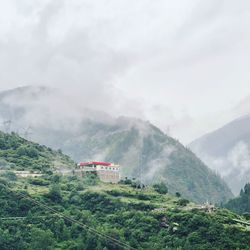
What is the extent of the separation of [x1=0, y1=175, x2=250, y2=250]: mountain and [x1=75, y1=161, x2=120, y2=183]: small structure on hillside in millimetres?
30340

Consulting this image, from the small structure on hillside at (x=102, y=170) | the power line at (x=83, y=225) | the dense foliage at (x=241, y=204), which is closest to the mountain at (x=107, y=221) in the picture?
the power line at (x=83, y=225)

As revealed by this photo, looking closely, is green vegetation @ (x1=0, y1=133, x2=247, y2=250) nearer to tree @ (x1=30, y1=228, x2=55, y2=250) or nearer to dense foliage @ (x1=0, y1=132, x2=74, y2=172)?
tree @ (x1=30, y1=228, x2=55, y2=250)

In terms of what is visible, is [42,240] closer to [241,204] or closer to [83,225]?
[83,225]

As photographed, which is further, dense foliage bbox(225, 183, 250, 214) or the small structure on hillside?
dense foliage bbox(225, 183, 250, 214)

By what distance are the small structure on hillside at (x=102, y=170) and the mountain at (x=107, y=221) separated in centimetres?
3034

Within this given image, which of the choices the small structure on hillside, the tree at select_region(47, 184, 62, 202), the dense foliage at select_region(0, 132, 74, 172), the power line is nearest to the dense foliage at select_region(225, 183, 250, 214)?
the small structure on hillside

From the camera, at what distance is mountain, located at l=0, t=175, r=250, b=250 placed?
11338cm

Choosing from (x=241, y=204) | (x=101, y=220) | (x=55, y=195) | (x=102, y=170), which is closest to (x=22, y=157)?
(x=102, y=170)

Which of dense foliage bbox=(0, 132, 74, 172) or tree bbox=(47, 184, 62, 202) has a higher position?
dense foliage bbox=(0, 132, 74, 172)

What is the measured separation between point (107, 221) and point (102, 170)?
5799 cm

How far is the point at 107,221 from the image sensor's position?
128125mm

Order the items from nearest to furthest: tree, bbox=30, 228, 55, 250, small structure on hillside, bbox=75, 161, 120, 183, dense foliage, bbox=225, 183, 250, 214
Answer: tree, bbox=30, 228, 55, 250 < small structure on hillside, bbox=75, 161, 120, 183 < dense foliage, bbox=225, 183, 250, 214

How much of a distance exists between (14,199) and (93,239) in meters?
25.9

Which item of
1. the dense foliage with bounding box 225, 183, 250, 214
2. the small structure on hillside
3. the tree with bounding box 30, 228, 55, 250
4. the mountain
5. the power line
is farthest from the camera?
the dense foliage with bounding box 225, 183, 250, 214
